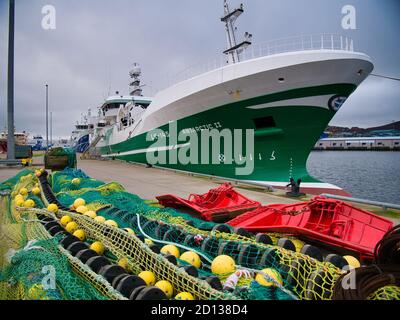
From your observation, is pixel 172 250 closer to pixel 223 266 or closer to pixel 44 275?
pixel 223 266

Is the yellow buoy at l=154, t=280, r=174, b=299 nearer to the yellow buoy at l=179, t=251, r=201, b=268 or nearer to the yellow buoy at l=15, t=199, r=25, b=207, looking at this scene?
the yellow buoy at l=179, t=251, r=201, b=268

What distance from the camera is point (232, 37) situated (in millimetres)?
14445

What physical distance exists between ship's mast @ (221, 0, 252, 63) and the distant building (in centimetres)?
6788

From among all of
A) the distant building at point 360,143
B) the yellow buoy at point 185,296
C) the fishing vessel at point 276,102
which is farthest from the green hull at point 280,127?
the distant building at point 360,143

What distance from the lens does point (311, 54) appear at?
9.96m

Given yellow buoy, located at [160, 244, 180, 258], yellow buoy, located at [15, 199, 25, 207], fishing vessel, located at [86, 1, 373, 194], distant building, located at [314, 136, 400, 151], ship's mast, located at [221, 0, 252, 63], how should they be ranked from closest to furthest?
yellow buoy, located at [160, 244, 180, 258]
yellow buoy, located at [15, 199, 25, 207]
fishing vessel, located at [86, 1, 373, 194]
ship's mast, located at [221, 0, 252, 63]
distant building, located at [314, 136, 400, 151]

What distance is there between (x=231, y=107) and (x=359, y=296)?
1003cm

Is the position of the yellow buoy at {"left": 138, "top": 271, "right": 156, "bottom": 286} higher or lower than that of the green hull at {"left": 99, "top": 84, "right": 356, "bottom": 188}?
lower

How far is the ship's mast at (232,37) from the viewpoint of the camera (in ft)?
44.9

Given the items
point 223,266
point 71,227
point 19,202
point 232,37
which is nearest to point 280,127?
point 232,37

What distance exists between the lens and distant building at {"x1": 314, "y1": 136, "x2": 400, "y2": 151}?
76.8m

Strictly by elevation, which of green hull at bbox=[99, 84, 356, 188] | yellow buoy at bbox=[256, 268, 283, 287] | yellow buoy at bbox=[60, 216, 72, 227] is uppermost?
green hull at bbox=[99, 84, 356, 188]

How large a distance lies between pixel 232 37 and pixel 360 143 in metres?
84.5

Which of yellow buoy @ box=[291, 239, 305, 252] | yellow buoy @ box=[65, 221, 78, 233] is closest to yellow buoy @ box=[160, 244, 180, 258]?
yellow buoy @ box=[65, 221, 78, 233]
